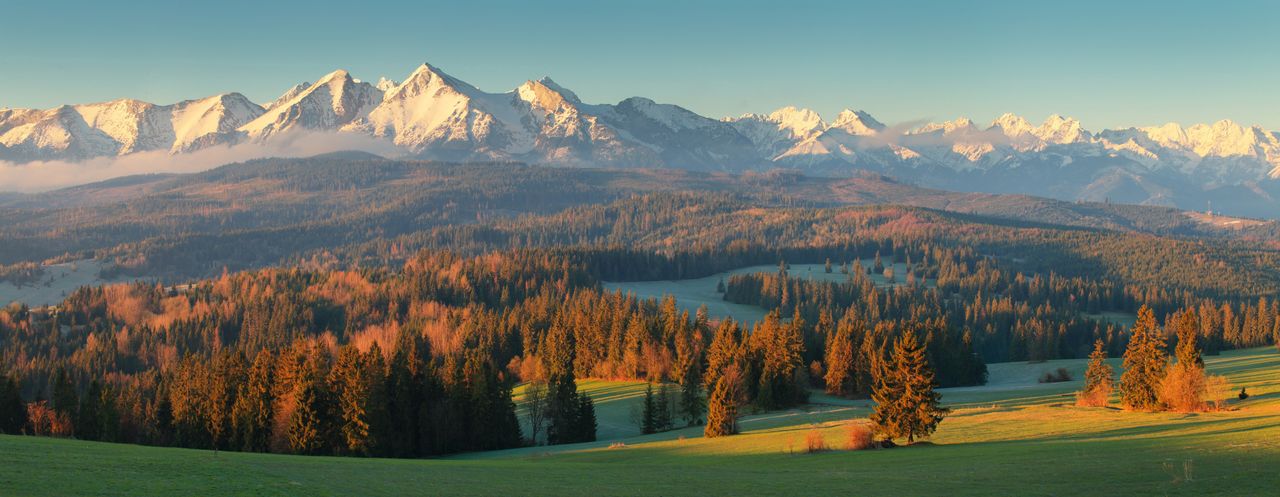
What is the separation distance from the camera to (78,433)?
8888 cm

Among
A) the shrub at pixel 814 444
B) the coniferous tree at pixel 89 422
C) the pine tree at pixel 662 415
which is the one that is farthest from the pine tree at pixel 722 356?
the coniferous tree at pixel 89 422

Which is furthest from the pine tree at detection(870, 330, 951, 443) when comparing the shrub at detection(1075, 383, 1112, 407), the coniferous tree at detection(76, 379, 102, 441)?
the coniferous tree at detection(76, 379, 102, 441)

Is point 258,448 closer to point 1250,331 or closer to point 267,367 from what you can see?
point 267,367

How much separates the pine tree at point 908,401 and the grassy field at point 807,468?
176 cm

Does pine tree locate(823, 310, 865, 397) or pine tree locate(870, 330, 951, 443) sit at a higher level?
pine tree locate(870, 330, 951, 443)

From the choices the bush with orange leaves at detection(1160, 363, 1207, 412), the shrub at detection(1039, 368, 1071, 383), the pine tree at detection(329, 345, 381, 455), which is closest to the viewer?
the bush with orange leaves at detection(1160, 363, 1207, 412)

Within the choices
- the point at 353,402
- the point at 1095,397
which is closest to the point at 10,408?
the point at 353,402

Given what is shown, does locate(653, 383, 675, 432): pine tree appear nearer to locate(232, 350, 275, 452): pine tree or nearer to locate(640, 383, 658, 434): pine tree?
locate(640, 383, 658, 434): pine tree

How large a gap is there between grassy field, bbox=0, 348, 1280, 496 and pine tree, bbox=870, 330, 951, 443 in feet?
5.76

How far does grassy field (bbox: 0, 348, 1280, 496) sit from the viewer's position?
34.6 m

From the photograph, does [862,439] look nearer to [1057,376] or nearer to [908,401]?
[908,401]

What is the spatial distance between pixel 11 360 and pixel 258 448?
447 feet

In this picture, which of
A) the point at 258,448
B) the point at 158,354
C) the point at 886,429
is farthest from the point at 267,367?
the point at 158,354

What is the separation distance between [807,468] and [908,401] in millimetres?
12714
